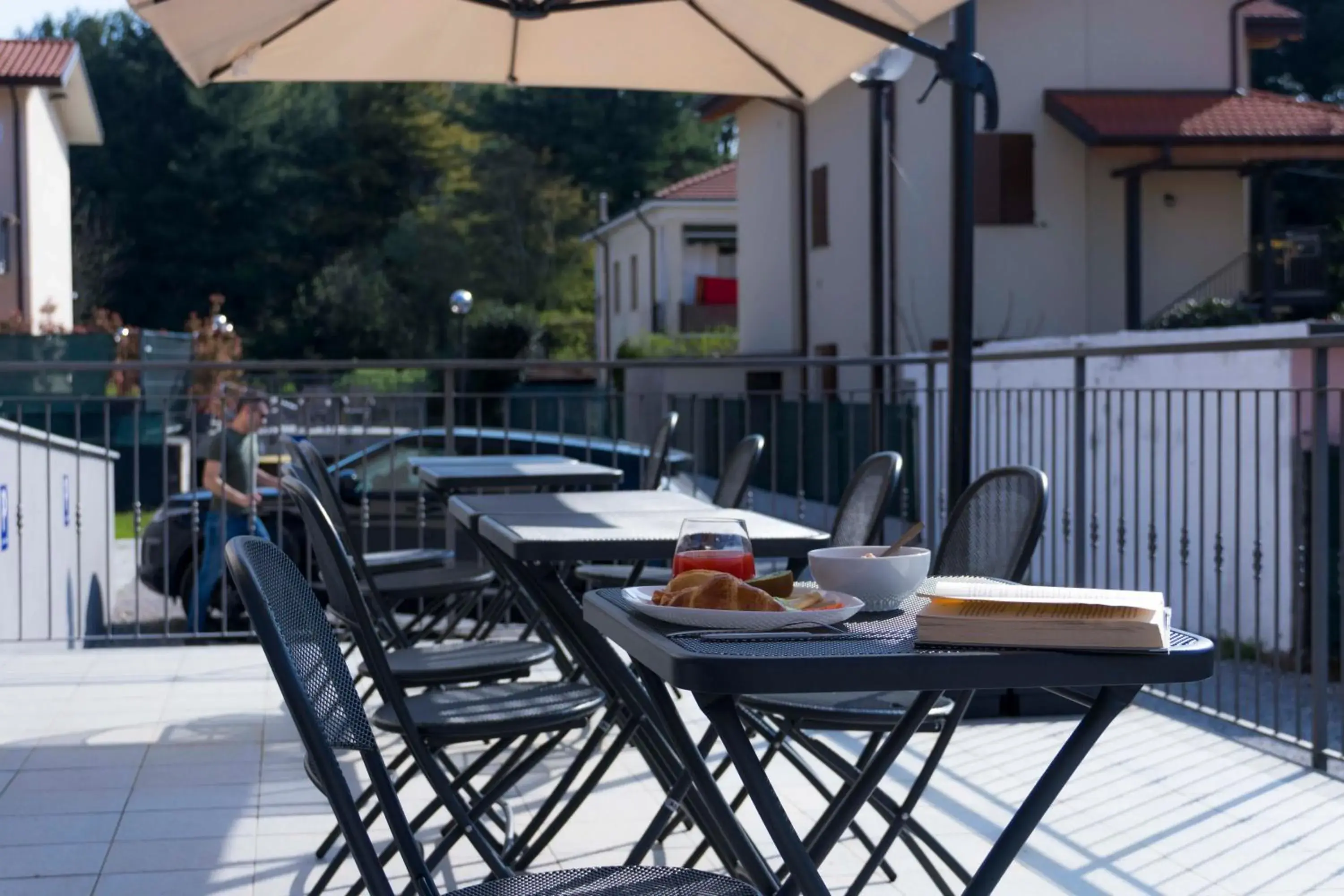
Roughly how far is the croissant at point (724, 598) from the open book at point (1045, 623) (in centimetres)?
24

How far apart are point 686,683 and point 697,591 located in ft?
1.00

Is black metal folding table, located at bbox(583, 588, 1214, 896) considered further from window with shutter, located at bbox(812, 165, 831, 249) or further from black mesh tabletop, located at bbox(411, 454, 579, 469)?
window with shutter, located at bbox(812, 165, 831, 249)

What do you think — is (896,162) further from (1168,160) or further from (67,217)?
(67,217)

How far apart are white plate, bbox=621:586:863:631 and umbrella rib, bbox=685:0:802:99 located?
3688mm

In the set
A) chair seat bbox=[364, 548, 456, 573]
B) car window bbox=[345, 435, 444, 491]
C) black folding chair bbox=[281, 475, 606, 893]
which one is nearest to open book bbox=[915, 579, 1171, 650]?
black folding chair bbox=[281, 475, 606, 893]

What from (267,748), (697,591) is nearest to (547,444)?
(267,748)

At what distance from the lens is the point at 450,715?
10.6ft

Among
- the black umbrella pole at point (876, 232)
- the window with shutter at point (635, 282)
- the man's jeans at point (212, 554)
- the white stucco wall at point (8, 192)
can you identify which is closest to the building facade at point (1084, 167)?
the black umbrella pole at point (876, 232)

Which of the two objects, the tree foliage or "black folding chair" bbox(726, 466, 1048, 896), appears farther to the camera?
the tree foliage

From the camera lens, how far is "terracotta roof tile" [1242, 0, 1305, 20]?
21.5 metres

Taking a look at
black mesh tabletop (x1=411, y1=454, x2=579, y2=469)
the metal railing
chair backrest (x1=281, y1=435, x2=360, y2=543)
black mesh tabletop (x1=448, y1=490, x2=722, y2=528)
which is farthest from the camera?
black mesh tabletop (x1=411, y1=454, x2=579, y2=469)

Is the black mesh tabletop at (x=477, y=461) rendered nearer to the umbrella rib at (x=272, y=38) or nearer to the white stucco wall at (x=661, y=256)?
the umbrella rib at (x=272, y=38)

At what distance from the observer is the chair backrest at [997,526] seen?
3113 mm

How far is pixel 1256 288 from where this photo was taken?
20875 mm
